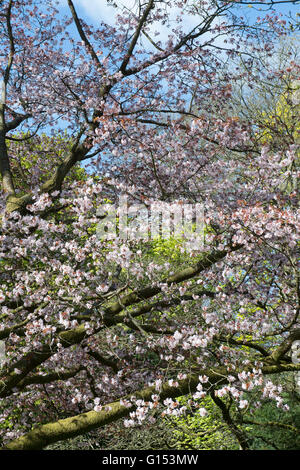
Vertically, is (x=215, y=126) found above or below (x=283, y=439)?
above

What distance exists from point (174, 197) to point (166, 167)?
0.61 m

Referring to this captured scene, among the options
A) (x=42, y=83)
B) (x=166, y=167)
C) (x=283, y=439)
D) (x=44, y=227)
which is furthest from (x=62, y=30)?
(x=283, y=439)

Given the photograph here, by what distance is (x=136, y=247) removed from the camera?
20.2 ft

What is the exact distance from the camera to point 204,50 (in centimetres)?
852

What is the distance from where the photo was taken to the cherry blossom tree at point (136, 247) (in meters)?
5.20

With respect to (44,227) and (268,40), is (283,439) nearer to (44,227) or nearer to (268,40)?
(44,227)

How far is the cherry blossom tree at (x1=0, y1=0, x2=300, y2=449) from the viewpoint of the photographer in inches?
205

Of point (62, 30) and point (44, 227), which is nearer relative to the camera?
point (44, 227)

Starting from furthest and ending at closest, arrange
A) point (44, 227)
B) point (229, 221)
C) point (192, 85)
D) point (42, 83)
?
point (192, 85)
point (42, 83)
point (44, 227)
point (229, 221)

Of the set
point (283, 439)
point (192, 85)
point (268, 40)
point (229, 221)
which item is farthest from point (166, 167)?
point (283, 439)

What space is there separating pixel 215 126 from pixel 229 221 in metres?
2.69
